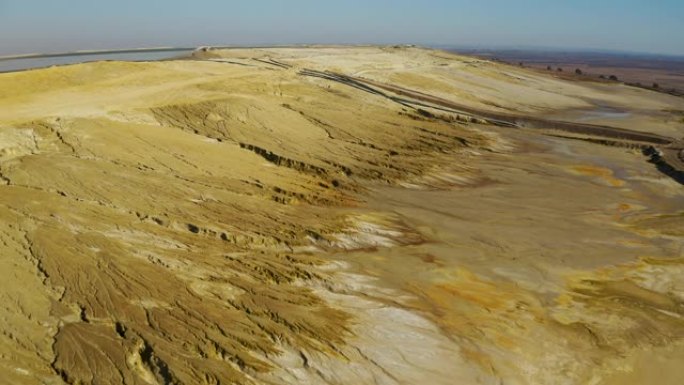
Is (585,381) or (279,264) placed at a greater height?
(279,264)

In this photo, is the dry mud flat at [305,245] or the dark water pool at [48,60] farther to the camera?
the dark water pool at [48,60]

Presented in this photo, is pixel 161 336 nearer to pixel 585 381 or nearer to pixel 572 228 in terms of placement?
pixel 585 381

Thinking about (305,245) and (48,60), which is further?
(48,60)

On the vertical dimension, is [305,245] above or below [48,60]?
below

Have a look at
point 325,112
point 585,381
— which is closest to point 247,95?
point 325,112

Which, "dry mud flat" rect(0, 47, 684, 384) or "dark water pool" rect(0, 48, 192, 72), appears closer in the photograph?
"dry mud flat" rect(0, 47, 684, 384)

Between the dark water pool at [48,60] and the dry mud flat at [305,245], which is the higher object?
the dark water pool at [48,60]

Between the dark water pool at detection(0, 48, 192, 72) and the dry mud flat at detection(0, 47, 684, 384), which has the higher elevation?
the dark water pool at detection(0, 48, 192, 72)

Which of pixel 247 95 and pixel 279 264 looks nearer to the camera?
pixel 279 264
